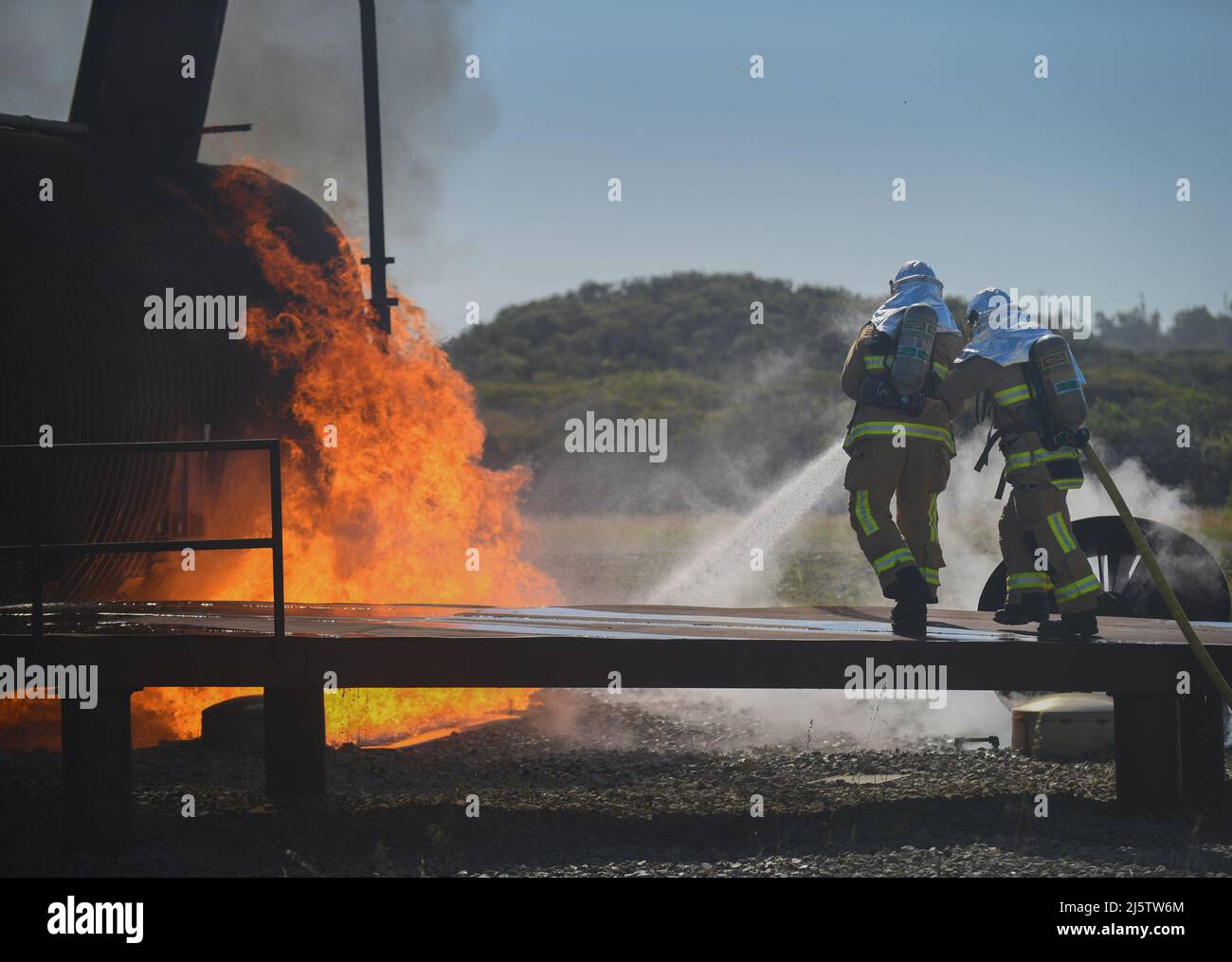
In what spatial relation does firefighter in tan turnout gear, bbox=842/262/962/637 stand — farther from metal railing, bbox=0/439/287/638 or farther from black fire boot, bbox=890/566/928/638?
metal railing, bbox=0/439/287/638

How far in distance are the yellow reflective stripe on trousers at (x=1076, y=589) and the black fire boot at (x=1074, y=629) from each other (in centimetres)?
10

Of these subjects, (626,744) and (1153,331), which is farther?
(1153,331)

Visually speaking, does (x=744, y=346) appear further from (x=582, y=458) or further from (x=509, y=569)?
(x=509, y=569)

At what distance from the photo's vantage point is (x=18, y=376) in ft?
34.3

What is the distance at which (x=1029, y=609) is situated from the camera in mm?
8219

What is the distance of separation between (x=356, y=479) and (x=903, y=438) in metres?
6.22

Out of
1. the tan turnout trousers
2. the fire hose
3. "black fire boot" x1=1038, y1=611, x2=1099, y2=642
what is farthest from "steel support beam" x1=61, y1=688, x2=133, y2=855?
the fire hose

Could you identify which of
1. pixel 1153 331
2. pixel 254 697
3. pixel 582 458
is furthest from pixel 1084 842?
pixel 1153 331

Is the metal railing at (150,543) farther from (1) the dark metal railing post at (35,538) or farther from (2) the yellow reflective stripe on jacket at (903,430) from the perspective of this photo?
(2) the yellow reflective stripe on jacket at (903,430)

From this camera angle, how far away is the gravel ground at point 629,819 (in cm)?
711

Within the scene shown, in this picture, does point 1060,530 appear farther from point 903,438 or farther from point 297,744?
point 297,744

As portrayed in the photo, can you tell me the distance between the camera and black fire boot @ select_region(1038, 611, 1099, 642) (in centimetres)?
796

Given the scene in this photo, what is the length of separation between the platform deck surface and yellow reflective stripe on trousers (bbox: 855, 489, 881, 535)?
61cm
